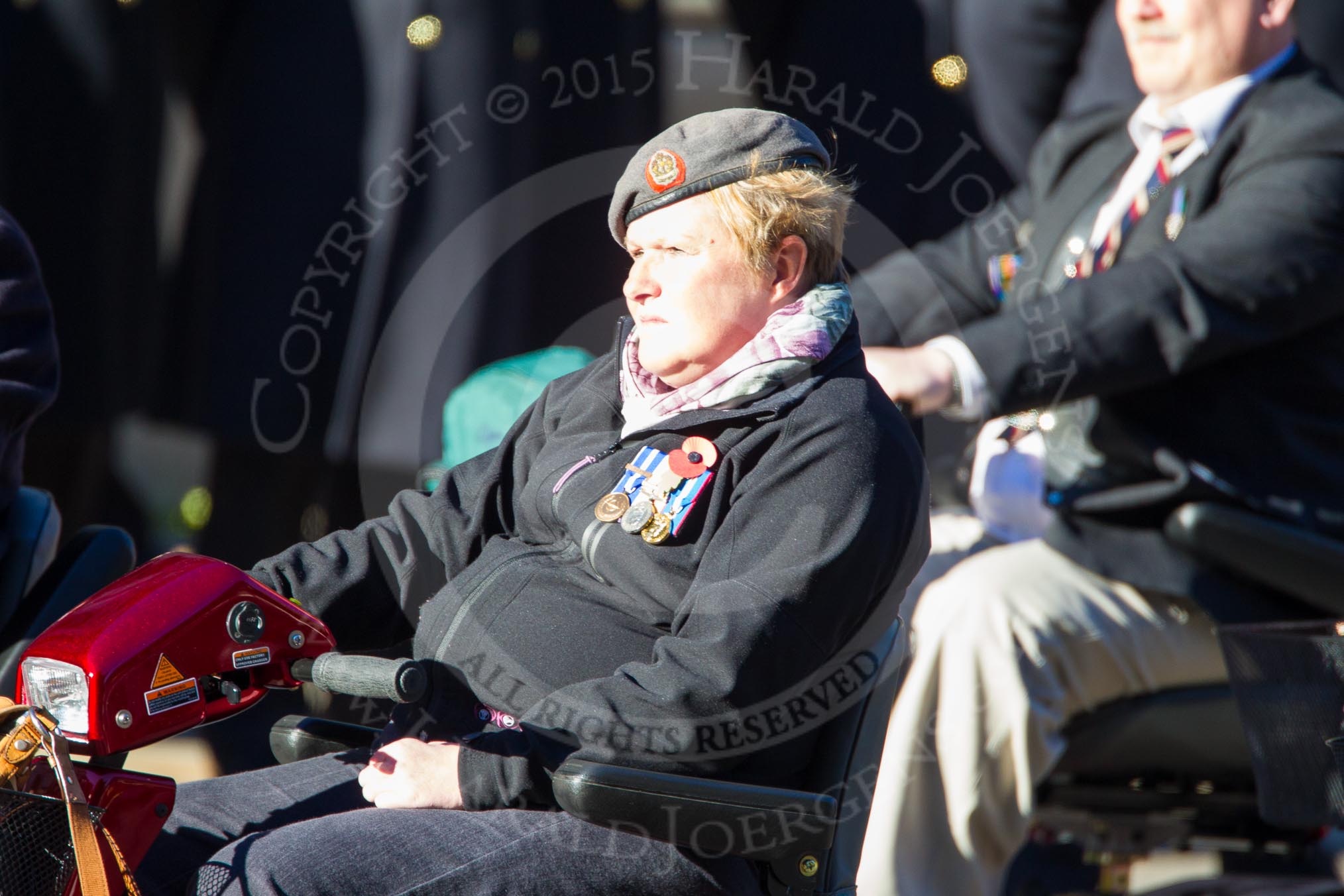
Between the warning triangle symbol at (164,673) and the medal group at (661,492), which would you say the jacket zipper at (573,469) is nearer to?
the medal group at (661,492)

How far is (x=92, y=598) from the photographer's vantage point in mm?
1333

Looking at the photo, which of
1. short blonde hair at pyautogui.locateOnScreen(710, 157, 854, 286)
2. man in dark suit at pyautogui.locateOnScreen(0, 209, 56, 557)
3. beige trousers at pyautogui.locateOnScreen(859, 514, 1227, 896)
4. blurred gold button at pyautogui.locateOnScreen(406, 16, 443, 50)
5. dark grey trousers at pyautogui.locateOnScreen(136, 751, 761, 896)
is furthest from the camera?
blurred gold button at pyautogui.locateOnScreen(406, 16, 443, 50)

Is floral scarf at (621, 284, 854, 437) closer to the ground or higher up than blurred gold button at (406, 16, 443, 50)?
closer to the ground

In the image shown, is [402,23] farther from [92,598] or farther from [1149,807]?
[1149,807]

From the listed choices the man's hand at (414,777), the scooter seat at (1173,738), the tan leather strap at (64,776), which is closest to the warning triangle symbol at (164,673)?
the tan leather strap at (64,776)

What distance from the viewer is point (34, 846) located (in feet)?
3.68

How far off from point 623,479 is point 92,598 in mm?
581

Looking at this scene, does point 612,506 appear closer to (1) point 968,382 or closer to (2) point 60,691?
(2) point 60,691

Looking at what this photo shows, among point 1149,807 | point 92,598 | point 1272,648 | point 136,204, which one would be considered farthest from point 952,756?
point 136,204

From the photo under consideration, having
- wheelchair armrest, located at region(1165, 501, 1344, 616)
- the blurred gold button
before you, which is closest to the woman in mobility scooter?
wheelchair armrest, located at region(1165, 501, 1344, 616)

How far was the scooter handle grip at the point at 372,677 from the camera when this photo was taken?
1.24 m

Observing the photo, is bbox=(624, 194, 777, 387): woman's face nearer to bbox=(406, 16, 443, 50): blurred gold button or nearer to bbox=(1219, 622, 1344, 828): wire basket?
bbox=(1219, 622, 1344, 828): wire basket

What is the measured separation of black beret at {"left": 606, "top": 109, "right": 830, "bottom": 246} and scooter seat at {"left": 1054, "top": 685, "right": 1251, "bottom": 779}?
113 cm

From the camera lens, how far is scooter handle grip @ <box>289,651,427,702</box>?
48.8 inches
